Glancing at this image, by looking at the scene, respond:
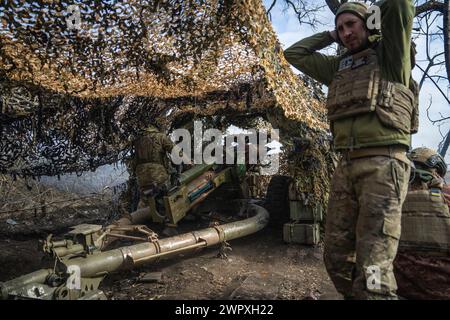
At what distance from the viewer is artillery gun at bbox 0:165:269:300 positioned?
2.94 metres

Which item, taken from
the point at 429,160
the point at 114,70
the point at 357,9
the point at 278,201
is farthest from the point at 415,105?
the point at 278,201

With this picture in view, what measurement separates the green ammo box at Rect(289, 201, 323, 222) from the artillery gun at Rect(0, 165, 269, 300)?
0.66 meters

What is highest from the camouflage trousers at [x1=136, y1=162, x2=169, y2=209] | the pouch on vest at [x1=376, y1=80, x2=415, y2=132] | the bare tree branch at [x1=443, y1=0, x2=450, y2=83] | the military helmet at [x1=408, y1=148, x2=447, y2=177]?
the bare tree branch at [x1=443, y1=0, x2=450, y2=83]

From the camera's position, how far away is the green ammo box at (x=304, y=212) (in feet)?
19.0

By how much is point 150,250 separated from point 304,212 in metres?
2.82

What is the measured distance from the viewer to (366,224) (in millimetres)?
2559

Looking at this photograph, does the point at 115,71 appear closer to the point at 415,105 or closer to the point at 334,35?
the point at 334,35

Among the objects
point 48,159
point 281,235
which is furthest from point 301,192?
point 48,159

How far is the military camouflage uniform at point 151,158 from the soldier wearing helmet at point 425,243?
4.13 meters

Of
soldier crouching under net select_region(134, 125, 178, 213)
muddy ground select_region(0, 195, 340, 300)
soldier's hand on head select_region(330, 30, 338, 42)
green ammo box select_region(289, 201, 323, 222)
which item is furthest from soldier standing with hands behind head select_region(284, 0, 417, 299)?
soldier crouching under net select_region(134, 125, 178, 213)

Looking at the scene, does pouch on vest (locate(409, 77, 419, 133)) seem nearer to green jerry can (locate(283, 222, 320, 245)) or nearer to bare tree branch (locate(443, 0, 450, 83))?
green jerry can (locate(283, 222, 320, 245))

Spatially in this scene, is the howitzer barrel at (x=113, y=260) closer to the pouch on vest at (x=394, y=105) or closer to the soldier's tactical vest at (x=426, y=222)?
the soldier's tactical vest at (x=426, y=222)

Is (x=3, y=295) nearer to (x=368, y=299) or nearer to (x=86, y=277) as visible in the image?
(x=86, y=277)

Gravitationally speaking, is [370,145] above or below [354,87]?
below
